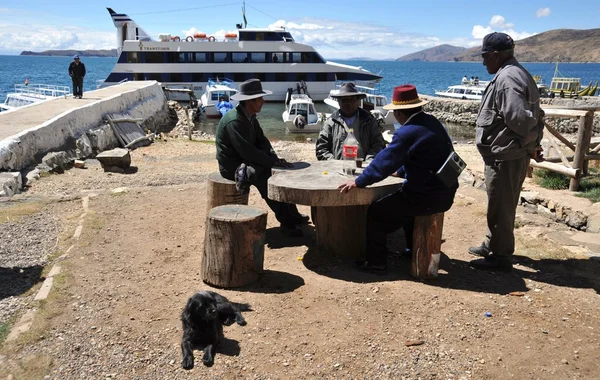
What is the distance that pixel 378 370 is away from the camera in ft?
10.8

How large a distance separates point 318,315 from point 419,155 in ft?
5.38

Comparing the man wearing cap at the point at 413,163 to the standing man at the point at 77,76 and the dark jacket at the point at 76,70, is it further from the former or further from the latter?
the dark jacket at the point at 76,70

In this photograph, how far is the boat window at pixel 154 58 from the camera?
4169 centimetres

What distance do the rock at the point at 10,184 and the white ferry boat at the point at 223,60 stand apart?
1366 inches

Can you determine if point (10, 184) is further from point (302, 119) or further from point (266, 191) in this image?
point (302, 119)

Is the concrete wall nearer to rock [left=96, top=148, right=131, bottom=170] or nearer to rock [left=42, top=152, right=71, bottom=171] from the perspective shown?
rock [left=42, top=152, right=71, bottom=171]

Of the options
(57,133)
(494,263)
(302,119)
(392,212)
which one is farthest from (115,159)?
(302,119)

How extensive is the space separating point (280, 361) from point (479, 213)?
4.38 metres

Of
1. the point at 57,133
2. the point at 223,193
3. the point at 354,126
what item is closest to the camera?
the point at 223,193

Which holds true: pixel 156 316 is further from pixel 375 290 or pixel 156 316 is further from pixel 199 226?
pixel 199 226

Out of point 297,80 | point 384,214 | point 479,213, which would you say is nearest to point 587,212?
point 479,213

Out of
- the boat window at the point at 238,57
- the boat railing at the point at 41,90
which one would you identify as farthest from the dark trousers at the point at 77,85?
the boat window at the point at 238,57

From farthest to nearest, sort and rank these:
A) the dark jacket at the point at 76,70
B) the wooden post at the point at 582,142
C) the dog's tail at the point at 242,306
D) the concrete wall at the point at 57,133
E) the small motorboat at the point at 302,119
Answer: the small motorboat at the point at 302,119, the dark jacket at the point at 76,70, the concrete wall at the point at 57,133, the wooden post at the point at 582,142, the dog's tail at the point at 242,306

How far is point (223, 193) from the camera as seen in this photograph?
5.81 meters
